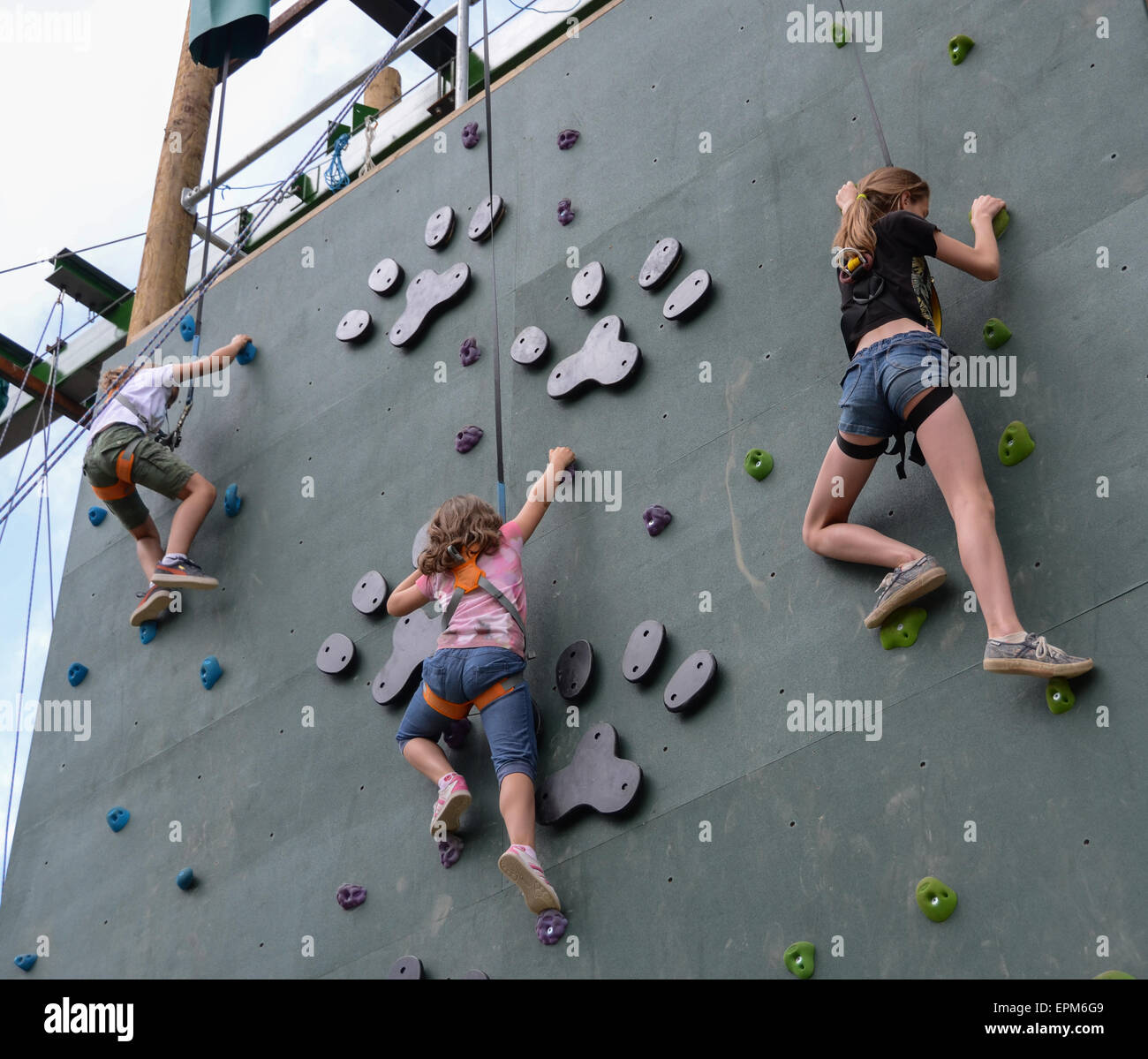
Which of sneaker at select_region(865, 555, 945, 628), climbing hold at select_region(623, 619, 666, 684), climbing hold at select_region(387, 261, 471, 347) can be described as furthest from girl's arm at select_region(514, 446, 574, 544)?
sneaker at select_region(865, 555, 945, 628)

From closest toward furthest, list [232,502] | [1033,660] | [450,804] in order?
[1033,660]
[450,804]
[232,502]

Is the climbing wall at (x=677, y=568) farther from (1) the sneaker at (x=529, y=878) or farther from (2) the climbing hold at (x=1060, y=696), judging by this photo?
(1) the sneaker at (x=529, y=878)

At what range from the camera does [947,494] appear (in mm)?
4445

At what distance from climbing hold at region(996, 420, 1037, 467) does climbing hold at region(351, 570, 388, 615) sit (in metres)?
2.62

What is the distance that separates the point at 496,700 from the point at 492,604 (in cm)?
34

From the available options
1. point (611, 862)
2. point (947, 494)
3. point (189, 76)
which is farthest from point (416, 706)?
point (189, 76)

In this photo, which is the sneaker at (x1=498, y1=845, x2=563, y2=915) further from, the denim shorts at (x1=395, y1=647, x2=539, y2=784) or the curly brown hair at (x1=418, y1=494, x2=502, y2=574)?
the curly brown hair at (x1=418, y1=494, x2=502, y2=574)

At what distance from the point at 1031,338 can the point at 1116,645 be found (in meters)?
1.06

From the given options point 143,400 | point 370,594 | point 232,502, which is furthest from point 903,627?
point 143,400

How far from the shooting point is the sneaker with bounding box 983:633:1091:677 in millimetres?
4035

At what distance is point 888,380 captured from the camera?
15.1 feet

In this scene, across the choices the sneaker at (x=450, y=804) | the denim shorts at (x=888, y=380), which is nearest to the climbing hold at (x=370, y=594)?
the sneaker at (x=450, y=804)

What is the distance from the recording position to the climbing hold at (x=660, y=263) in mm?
5891

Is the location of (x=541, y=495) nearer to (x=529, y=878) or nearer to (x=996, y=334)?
(x=529, y=878)
